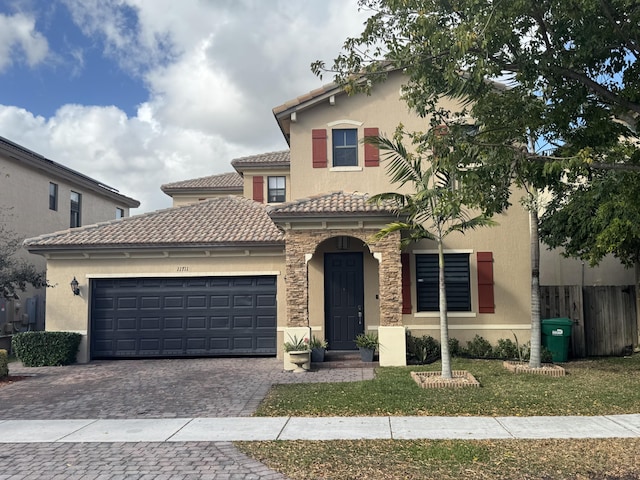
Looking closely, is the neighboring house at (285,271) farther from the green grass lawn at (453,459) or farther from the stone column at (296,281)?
the green grass lawn at (453,459)

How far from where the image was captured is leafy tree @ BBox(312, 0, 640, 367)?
24.0ft

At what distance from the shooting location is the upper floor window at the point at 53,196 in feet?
73.5

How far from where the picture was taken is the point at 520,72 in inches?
324

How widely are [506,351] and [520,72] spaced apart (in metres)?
8.25

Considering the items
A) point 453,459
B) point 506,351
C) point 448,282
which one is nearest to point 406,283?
point 448,282

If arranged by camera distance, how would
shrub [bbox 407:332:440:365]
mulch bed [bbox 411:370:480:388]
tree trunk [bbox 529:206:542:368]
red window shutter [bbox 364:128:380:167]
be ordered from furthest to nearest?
red window shutter [bbox 364:128:380:167] → shrub [bbox 407:332:440:365] → tree trunk [bbox 529:206:542:368] → mulch bed [bbox 411:370:480:388]

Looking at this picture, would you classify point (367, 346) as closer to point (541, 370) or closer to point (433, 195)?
point (541, 370)

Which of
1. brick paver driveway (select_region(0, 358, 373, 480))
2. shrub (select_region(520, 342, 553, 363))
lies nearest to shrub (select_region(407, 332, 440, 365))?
brick paver driveway (select_region(0, 358, 373, 480))

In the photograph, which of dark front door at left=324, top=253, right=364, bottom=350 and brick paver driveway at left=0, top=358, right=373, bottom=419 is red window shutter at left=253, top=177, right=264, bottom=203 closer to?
dark front door at left=324, top=253, right=364, bottom=350

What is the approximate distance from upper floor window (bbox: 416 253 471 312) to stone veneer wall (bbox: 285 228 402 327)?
2.01m

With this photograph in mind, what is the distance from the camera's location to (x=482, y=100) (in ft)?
29.0

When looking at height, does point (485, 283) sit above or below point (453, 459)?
above

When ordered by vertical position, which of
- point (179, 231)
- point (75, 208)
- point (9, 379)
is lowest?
point (9, 379)

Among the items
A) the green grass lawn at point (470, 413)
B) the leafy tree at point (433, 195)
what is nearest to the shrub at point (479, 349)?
the green grass lawn at point (470, 413)
